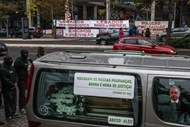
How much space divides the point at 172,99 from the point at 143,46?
16.0m

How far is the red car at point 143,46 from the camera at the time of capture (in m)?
19.0

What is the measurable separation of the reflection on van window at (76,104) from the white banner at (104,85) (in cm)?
5

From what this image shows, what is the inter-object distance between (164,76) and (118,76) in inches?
19.9

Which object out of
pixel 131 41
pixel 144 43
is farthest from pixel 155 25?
pixel 144 43

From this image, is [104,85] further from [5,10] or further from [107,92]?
[5,10]

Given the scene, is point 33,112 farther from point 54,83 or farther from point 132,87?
point 132,87

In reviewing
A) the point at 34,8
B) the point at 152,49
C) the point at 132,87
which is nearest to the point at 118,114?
the point at 132,87

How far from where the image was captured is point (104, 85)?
3725 mm

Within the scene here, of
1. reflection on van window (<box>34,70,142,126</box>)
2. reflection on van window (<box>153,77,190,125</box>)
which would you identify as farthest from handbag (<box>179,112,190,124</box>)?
reflection on van window (<box>34,70,142,126</box>)

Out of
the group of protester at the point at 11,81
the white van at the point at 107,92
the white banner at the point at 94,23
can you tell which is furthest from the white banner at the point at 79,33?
the white van at the point at 107,92

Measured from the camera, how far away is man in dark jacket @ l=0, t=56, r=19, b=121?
23.2 feet

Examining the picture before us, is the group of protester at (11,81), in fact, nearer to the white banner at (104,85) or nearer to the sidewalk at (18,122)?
the sidewalk at (18,122)

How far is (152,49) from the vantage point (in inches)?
754

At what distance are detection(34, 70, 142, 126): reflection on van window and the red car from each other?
607 inches
